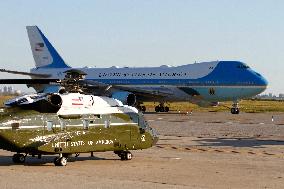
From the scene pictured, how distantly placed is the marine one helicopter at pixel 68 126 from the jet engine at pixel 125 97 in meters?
33.1

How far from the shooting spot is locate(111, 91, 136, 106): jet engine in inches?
2154

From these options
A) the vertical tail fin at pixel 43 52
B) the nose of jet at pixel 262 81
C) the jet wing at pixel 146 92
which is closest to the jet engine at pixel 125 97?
the jet wing at pixel 146 92

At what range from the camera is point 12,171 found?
17719 mm

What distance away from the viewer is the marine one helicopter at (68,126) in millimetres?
18453

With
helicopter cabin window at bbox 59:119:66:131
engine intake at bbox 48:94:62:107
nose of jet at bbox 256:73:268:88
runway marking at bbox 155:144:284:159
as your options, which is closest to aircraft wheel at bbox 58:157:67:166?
helicopter cabin window at bbox 59:119:66:131

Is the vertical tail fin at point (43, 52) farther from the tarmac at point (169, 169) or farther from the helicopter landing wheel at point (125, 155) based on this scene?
the helicopter landing wheel at point (125, 155)

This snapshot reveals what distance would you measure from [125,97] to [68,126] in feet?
116

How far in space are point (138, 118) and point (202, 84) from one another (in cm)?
3773

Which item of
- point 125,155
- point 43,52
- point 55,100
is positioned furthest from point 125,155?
point 43,52

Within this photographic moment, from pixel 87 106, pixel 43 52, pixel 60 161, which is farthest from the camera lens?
pixel 43 52

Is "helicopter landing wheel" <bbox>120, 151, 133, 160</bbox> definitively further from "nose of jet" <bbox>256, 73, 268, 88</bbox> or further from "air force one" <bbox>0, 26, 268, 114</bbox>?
"nose of jet" <bbox>256, 73, 268, 88</bbox>

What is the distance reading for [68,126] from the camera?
19531mm

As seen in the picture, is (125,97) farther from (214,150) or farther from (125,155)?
(125,155)

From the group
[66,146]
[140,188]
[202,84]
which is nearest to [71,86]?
[66,146]
